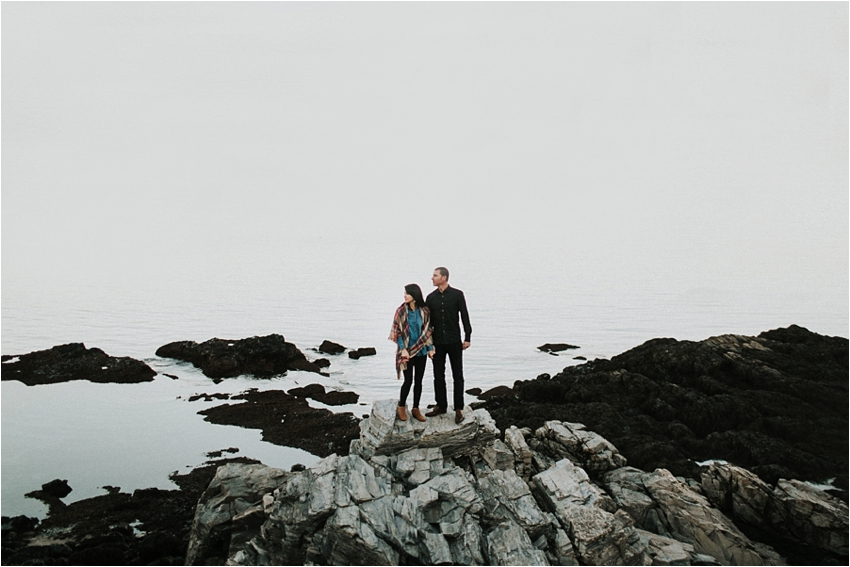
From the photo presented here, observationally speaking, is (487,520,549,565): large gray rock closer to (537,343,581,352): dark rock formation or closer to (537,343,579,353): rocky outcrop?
(537,343,579,353): rocky outcrop

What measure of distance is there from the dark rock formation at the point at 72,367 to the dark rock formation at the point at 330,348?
979cm

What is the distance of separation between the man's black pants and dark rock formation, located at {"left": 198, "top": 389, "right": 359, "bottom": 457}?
382 inches

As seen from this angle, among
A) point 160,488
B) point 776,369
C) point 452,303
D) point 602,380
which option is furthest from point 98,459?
point 776,369

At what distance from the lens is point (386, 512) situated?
987 cm

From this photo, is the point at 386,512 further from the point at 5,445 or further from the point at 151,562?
the point at 5,445

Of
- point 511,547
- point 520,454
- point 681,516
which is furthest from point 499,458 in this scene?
point 681,516

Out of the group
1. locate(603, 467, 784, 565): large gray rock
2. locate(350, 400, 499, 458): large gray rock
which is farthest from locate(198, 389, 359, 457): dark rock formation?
locate(603, 467, 784, 565): large gray rock

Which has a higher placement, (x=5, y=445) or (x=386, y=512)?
(x=386, y=512)

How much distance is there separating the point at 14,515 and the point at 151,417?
8195 millimetres

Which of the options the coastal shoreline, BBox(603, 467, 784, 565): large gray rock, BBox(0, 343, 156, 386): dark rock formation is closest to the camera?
BBox(603, 467, 784, 565): large gray rock

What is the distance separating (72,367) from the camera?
1128 inches

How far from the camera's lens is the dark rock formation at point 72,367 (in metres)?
27.4

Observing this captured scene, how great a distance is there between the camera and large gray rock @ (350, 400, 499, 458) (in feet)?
36.2

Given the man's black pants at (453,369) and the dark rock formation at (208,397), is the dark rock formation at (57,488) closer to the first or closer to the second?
the dark rock formation at (208,397)
